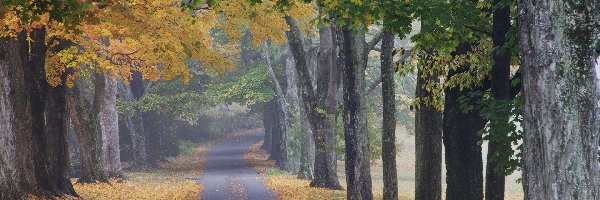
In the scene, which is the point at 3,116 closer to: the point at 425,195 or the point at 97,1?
the point at 97,1

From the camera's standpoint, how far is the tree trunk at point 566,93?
256 inches

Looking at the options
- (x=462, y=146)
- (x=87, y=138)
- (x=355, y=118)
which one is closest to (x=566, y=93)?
(x=462, y=146)

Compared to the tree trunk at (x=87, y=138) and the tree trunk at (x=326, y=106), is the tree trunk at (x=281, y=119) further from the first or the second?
the tree trunk at (x=87, y=138)

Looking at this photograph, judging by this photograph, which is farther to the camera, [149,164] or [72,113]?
[149,164]

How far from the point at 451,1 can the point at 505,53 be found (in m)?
1.61

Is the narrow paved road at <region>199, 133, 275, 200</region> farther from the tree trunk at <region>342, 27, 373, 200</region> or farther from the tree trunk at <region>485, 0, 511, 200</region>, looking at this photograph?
the tree trunk at <region>485, 0, 511, 200</region>

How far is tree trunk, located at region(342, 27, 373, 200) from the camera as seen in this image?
18641mm

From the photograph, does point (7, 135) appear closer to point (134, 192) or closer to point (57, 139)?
point (57, 139)

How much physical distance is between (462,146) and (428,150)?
7.55ft

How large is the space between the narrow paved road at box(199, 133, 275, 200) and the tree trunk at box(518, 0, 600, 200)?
18970mm

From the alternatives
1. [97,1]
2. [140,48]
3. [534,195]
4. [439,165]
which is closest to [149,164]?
[140,48]

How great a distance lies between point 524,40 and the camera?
6.93 m

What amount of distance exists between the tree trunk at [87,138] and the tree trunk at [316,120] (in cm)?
821

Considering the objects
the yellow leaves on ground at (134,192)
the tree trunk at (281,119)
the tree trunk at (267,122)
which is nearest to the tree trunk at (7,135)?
the yellow leaves on ground at (134,192)
